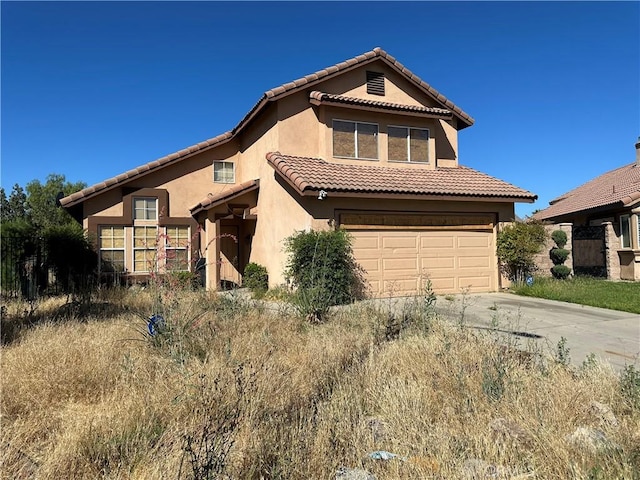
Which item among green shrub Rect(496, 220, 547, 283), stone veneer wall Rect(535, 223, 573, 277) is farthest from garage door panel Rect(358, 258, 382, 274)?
stone veneer wall Rect(535, 223, 573, 277)

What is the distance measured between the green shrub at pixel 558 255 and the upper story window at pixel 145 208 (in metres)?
15.2

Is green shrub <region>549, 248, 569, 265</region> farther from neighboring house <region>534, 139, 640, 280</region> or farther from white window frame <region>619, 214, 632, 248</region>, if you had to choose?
white window frame <region>619, 214, 632, 248</region>

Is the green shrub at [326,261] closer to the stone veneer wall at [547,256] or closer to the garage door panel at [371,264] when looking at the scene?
the garage door panel at [371,264]

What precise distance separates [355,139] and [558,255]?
880cm

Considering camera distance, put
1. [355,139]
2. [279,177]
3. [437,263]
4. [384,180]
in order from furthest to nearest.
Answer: [355,139], [279,177], [437,263], [384,180]

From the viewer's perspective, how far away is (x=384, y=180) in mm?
13266

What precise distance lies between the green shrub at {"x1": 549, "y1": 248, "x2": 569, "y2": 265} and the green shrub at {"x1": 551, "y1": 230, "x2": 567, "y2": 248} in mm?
225

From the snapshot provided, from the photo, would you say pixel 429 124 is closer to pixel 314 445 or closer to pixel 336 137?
pixel 336 137

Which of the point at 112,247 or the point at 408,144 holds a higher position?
the point at 408,144

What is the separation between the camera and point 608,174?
26594 mm

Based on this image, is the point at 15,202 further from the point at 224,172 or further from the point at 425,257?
the point at 425,257

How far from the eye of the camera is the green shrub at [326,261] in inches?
431

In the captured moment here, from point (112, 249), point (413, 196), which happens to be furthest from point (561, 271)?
point (112, 249)

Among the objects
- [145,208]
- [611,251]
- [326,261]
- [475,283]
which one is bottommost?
[475,283]
